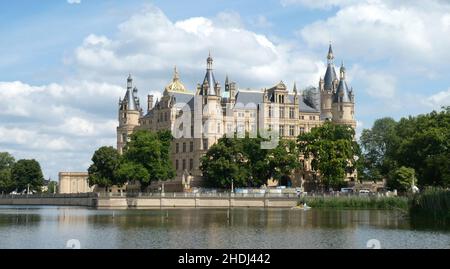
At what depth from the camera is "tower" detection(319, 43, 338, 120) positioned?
110 m

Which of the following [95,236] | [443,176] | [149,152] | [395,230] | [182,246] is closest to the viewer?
[182,246]

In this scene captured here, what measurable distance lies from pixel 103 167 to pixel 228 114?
19.0 metres

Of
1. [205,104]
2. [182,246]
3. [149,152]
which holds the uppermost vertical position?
[205,104]

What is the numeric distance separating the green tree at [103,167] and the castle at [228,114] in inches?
370

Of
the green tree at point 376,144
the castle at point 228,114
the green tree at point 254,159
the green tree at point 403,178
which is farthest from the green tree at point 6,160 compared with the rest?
the green tree at point 403,178

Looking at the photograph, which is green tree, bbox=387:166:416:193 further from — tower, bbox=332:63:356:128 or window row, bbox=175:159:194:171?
window row, bbox=175:159:194:171

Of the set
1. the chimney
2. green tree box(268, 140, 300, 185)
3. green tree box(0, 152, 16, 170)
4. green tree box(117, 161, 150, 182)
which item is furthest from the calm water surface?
green tree box(0, 152, 16, 170)

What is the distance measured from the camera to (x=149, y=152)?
276ft

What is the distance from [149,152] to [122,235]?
49783 mm

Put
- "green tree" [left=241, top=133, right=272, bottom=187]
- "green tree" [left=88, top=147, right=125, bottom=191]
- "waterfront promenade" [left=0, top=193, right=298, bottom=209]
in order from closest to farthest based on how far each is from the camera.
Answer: "waterfront promenade" [left=0, top=193, right=298, bottom=209]
"green tree" [left=241, top=133, right=272, bottom=187]
"green tree" [left=88, top=147, right=125, bottom=191]

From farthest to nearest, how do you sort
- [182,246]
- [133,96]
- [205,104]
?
[133,96]
[205,104]
[182,246]

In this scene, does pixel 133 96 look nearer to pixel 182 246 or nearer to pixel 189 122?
pixel 189 122

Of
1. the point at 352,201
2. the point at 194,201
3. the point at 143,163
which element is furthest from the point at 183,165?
the point at 352,201

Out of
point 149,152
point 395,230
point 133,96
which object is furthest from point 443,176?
point 133,96
